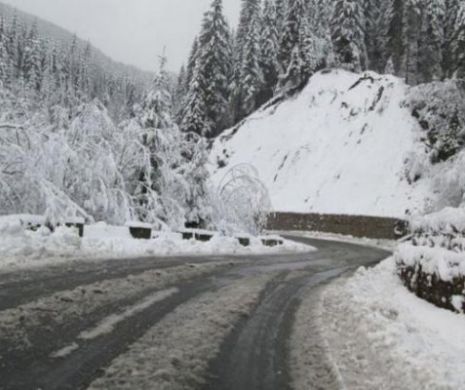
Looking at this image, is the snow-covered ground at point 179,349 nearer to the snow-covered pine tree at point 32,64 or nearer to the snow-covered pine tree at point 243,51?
the snow-covered pine tree at point 243,51

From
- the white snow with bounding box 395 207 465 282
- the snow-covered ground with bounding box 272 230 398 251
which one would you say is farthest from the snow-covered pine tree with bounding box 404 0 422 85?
the white snow with bounding box 395 207 465 282

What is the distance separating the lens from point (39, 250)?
467 inches

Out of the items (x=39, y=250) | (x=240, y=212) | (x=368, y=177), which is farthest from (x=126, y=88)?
(x=39, y=250)

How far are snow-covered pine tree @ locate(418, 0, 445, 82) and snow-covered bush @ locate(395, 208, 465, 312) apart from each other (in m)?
51.4

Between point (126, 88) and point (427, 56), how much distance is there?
323 feet

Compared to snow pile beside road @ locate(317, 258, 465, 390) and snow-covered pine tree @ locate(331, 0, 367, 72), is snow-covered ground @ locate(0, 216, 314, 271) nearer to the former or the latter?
snow pile beside road @ locate(317, 258, 465, 390)

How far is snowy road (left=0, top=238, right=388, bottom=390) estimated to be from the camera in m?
4.77

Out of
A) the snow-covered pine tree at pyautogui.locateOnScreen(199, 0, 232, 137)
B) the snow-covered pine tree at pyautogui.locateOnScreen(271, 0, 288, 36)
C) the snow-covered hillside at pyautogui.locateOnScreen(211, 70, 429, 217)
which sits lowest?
the snow-covered hillside at pyautogui.locateOnScreen(211, 70, 429, 217)

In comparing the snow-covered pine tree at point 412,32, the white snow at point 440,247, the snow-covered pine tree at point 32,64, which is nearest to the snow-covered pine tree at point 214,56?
the snow-covered pine tree at point 412,32

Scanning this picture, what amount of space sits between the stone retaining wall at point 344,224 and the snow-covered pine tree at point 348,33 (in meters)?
23.1

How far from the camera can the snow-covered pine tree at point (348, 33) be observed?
56.4 meters

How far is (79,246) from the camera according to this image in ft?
44.0

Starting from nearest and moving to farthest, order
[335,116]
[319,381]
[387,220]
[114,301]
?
[319,381]
[114,301]
[387,220]
[335,116]

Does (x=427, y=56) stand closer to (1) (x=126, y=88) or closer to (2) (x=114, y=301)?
(2) (x=114, y=301)
